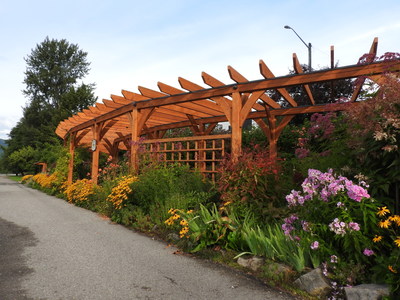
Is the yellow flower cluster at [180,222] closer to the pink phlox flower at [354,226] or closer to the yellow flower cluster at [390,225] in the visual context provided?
the pink phlox flower at [354,226]

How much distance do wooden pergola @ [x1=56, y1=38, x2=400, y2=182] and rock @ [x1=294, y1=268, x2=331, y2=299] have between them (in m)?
2.43

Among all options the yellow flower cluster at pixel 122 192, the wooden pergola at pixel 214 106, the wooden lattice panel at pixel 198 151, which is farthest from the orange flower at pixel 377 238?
the yellow flower cluster at pixel 122 192

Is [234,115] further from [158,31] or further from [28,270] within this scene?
[28,270]

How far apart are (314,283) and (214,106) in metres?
7.18

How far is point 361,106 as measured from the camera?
3.38m

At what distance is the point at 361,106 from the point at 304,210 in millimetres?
1378

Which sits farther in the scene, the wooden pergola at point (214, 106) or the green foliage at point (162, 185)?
the green foliage at point (162, 185)

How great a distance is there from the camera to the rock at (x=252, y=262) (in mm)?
3607

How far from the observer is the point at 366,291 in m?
2.56

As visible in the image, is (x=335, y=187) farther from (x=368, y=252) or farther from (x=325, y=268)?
(x=325, y=268)

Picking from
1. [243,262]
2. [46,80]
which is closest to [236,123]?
[243,262]

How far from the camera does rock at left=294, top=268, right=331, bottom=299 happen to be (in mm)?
2898

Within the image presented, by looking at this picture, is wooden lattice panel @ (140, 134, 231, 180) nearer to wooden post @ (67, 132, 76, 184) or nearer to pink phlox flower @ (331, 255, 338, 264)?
pink phlox flower @ (331, 255, 338, 264)

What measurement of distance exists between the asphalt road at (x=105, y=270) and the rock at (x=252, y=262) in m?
0.18
